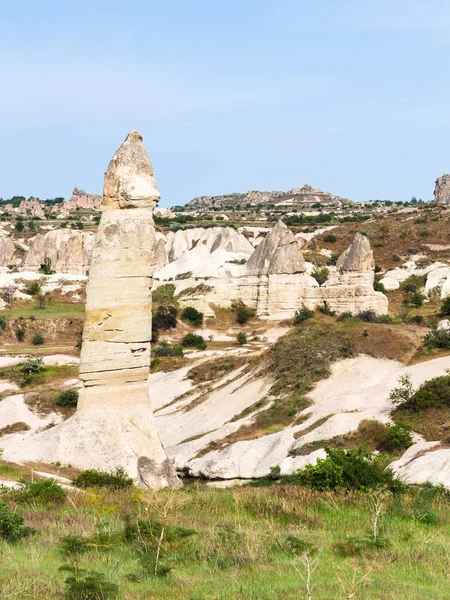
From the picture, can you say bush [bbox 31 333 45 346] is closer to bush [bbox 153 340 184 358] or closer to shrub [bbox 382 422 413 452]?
bush [bbox 153 340 184 358]

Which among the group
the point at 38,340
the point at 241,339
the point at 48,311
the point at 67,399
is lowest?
the point at 67,399

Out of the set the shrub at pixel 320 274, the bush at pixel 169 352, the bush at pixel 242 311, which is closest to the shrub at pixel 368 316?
the bush at pixel 242 311

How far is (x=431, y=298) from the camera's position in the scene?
2148 inches

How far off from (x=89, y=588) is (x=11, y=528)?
2.51 meters

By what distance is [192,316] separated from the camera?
50031mm

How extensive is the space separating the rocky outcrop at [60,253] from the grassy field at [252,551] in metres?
68.6

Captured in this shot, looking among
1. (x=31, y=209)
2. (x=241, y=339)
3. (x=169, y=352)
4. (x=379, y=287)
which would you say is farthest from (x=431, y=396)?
(x=31, y=209)

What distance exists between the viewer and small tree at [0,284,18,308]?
57628 millimetres

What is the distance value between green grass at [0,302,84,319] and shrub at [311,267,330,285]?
17.5 m

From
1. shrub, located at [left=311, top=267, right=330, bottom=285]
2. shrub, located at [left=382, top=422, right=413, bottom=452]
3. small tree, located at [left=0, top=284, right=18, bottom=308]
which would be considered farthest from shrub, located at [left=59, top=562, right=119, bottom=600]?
small tree, located at [left=0, top=284, right=18, bottom=308]

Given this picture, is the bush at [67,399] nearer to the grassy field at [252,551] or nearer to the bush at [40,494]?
the bush at [40,494]

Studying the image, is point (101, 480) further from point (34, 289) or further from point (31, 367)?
point (34, 289)

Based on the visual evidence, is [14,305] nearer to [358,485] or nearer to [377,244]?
[377,244]

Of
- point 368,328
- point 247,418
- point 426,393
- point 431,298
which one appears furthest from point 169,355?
point 431,298
